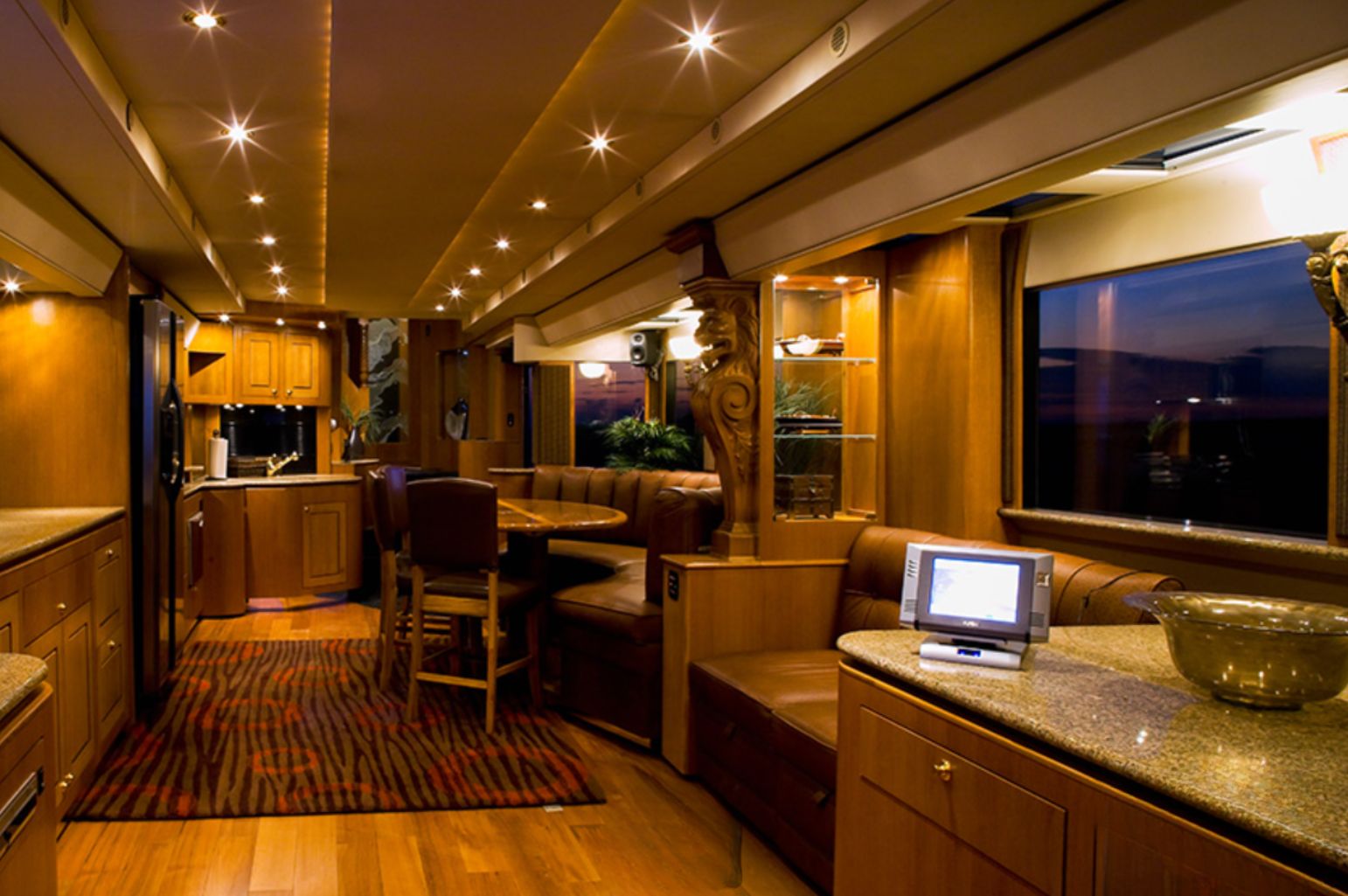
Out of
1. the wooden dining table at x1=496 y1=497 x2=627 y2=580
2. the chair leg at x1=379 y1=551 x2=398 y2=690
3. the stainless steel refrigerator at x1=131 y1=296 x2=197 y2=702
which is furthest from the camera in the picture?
the chair leg at x1=379 y1=551 x2=398 y2=690

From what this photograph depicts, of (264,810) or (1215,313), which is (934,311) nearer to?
(1215,313)

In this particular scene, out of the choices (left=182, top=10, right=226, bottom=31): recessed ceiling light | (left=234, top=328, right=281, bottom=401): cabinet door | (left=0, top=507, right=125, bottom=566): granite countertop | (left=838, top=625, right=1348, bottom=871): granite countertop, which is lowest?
(left=838, top=625, right=1348, bottom=871): granite countertop

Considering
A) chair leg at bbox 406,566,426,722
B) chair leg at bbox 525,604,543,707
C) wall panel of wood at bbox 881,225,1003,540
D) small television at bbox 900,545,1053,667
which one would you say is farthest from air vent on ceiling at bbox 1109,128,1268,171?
chair leg at bbox 406,566,426,722

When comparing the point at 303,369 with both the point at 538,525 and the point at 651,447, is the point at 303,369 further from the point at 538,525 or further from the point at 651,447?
the point at 538,525

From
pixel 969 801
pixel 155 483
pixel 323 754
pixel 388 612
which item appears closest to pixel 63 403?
pixel 155 483

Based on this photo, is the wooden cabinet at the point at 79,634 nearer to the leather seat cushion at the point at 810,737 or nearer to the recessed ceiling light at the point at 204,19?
the recessed ceiling light at the point at 204,19

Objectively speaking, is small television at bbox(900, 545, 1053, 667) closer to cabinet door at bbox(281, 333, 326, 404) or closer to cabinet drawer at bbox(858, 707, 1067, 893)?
cabinet drawer at bbox(858, 707, 1067, 893)

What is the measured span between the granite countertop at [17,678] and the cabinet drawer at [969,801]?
4.86 ft

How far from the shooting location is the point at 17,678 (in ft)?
4.89

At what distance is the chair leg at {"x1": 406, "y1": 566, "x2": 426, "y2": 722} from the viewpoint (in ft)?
14.2

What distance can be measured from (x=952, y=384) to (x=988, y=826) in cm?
243

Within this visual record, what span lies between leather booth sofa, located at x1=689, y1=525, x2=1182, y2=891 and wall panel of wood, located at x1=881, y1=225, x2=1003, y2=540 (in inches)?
9.7

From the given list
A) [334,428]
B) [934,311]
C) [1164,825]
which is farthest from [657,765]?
[334,428]

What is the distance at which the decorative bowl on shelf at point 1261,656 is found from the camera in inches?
59.2
